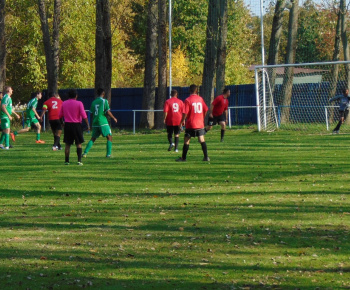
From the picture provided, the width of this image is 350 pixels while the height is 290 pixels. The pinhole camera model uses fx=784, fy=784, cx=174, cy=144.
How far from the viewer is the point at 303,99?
3784cm

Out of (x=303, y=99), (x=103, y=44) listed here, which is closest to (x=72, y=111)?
(x=103, y=44)

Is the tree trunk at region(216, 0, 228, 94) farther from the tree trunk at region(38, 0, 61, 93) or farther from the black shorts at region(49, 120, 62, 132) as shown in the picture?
the black shorts at region(49, 120, 62, 132)

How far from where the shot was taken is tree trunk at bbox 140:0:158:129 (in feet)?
131

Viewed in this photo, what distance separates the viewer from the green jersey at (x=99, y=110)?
1980cm

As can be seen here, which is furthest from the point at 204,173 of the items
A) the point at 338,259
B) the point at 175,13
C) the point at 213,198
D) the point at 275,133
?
the point at 175,13

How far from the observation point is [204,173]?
52.9ft

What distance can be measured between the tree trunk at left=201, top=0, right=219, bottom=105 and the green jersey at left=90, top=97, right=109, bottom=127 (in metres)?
17.0

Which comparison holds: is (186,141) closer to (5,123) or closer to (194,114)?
(194,114)

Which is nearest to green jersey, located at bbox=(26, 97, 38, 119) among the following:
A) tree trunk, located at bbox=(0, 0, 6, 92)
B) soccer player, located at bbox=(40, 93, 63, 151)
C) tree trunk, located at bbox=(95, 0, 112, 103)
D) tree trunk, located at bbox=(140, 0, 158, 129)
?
soccer player, located at bbox=(40, 93, 63, 151)

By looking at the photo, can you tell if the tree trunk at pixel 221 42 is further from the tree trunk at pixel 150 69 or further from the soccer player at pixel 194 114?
the soccer player at pixel 194 114

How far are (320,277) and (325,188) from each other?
6.57 meters

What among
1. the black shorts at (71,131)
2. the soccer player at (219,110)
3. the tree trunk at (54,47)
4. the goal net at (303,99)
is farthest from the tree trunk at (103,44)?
the black shorts at (71,131)

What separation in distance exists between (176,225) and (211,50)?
2794 cm

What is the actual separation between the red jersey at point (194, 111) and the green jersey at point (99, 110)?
243cm
